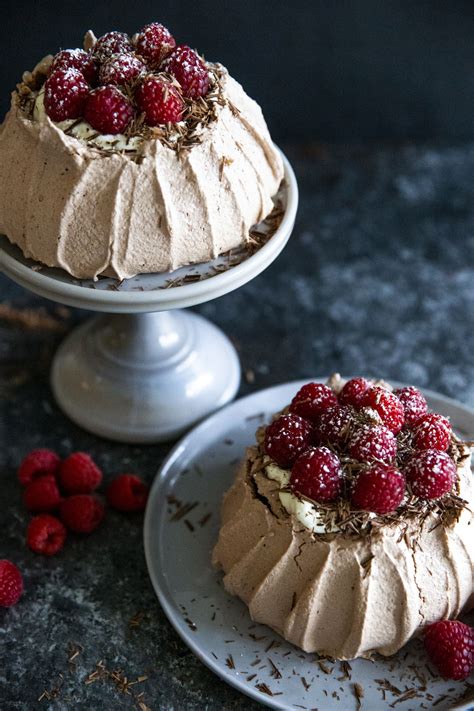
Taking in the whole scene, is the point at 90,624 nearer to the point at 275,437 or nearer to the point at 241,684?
the point at 241,684

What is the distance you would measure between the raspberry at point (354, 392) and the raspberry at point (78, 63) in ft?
2.34

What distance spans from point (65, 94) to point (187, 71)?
22 cm

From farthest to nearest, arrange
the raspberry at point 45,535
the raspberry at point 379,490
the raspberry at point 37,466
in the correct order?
the raspberry at point 37,466, the raspberry at point 45,535, the raspberry at point 379,490

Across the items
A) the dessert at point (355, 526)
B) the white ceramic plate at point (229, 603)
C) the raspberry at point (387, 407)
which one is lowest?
the white ceramic plate at point (229, 603)

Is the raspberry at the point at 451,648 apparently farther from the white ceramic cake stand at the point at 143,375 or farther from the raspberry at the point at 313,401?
the white ceramic cake stand at the point at 143,375

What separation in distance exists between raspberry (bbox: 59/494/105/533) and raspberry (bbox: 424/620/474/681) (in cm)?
67

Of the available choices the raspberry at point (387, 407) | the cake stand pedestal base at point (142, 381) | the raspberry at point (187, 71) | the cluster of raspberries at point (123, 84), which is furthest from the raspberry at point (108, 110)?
the raspberry at point (387, 407)

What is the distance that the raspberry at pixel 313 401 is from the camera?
Answer: 1525 millimetres

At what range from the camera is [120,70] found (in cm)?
153

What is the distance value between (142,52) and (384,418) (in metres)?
0.80

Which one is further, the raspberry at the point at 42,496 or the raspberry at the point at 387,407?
the raspberry at the point at 42,496

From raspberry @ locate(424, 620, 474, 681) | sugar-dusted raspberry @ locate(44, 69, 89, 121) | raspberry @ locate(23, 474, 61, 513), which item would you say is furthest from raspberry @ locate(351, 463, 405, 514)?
sugar-dusted raspberry @ locate(44, 69, 89, 121)

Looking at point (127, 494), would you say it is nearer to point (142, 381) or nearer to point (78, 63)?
point (142, 381)

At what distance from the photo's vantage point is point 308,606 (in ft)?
4.69
